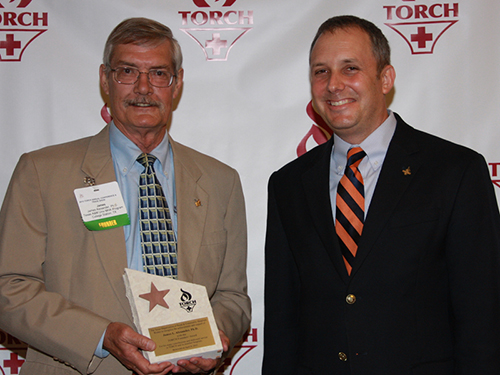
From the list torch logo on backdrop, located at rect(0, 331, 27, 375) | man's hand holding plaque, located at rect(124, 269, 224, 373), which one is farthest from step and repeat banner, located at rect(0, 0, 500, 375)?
man's hand holding plaque, located at rect(124, 269, 224, 373)

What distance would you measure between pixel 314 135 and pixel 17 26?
6.31 feet

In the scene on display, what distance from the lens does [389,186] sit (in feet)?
6.53

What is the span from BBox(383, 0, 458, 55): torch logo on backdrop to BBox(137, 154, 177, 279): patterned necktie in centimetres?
177

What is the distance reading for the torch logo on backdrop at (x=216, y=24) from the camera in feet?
9.82

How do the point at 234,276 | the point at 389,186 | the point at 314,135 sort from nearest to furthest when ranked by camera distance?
the point at 389,186
the point at 234,276
the point at 314,135

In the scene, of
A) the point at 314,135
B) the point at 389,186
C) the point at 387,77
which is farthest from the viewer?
the point at 314,135

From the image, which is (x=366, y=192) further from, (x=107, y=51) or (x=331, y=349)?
(x=107, y=51)

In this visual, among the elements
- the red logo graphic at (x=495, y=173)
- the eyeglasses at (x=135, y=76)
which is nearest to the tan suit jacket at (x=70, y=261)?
the eyeglasses at (x=135, y=76)

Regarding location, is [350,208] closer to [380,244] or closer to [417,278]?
[380,244]

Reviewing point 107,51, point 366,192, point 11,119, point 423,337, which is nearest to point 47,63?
point 11,119

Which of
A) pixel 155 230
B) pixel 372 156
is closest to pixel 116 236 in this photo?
pixel 155 230

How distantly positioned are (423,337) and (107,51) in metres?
1.87

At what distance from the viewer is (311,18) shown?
117 inches

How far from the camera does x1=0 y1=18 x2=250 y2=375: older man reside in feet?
6.47
